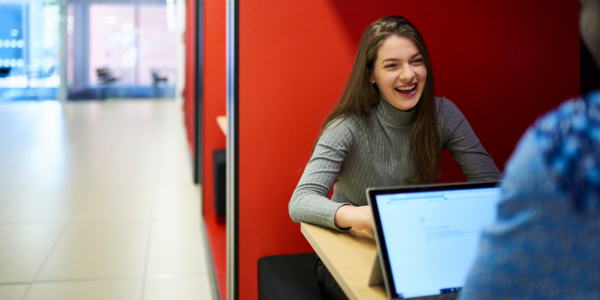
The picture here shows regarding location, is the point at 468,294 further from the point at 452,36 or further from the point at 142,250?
the point at 142,250

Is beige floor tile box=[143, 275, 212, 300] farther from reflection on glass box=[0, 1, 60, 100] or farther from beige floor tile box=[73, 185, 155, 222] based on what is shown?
reflection on glass box=[0, 1, 60, 100]

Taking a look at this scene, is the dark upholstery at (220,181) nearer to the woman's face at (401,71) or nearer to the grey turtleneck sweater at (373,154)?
the grey turtleneck sweater at (373,154)

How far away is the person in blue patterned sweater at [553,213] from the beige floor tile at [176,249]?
9.00 feet

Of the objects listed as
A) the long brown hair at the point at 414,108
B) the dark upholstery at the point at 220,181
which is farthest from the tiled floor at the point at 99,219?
the long brown hair at the point at 414,108

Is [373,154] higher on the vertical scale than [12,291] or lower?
higher

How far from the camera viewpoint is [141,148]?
274 inches

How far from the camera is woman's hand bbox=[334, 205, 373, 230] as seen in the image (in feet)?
4.04

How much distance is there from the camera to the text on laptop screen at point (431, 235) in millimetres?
938

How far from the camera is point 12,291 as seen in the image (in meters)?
2.68

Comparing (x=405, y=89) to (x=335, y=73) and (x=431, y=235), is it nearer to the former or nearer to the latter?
(x=335, y=73)

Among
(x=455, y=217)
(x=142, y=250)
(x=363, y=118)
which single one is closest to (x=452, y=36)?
(x=363, y=118)

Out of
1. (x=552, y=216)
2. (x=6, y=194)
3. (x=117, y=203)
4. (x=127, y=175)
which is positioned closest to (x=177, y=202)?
(x=117, y=203)

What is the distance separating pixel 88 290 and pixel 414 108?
2.06 meters

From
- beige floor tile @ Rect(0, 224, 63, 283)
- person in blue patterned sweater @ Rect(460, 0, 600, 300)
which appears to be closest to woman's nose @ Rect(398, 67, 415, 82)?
person in blue patterned sweater @ Rect(460, 0, 600, 300)
